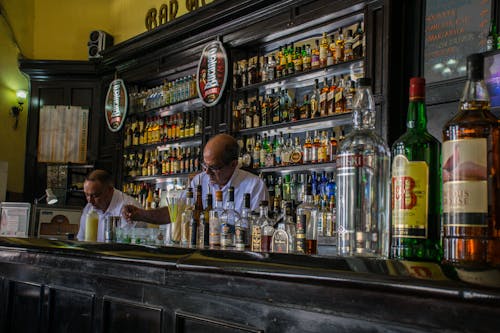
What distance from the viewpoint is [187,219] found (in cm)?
257

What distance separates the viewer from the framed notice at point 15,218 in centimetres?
601

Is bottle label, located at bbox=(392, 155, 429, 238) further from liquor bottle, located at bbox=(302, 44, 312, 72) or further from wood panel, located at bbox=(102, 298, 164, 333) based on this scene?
liquor bottle, located at bbox=(302, 44, 312, 72)

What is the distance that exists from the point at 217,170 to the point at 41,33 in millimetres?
5132

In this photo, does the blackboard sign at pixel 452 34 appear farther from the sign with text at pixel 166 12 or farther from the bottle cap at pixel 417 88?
the sign with text at pixel 166 12

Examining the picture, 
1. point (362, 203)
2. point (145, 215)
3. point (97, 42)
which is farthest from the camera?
point (97, 42)

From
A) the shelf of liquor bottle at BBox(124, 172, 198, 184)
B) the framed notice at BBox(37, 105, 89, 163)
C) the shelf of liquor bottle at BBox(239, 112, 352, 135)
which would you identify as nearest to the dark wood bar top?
the shelf of liquor bottle at BBox(239, 112, 352, 135)

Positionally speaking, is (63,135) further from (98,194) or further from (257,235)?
(257,235)

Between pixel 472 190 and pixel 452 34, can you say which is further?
pixel 452 34

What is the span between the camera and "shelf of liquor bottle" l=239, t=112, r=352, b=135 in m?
4.17

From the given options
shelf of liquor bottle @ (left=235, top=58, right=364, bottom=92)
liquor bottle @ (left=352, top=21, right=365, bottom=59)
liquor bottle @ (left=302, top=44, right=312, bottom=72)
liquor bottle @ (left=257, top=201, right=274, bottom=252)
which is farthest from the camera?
liquor bottle @ (left=302, top=44, right=312, bottom=72)

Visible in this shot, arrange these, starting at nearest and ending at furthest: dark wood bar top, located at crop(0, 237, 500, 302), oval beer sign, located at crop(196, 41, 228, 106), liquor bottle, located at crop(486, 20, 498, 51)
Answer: dark wood bar top, located at crop(0, 237, 500, 302)
liquor bottle, located at crop(486, 20, 498, 51)
oval beer sign, located at crop(196, 41, 228, 106)

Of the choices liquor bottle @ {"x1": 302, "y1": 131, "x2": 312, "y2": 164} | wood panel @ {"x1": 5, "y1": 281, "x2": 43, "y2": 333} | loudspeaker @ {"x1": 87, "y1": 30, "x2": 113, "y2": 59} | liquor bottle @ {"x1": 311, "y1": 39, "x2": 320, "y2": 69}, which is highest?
loudspeaker @ {"x1": 87, "y1": 30, "x2": 113, "y2": 59}

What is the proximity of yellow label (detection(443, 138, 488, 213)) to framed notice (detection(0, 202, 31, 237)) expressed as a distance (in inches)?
223

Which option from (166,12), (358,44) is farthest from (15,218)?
(358,44)
